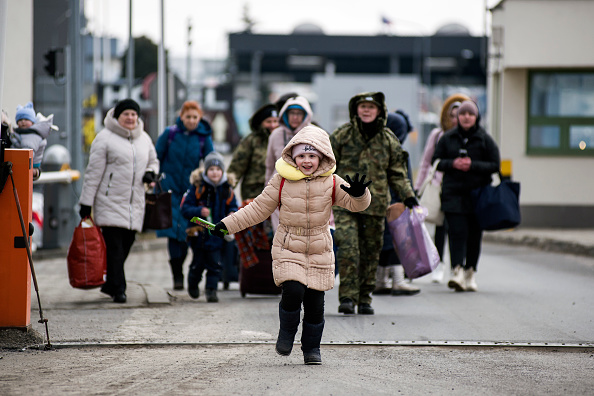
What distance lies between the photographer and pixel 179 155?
11.4m

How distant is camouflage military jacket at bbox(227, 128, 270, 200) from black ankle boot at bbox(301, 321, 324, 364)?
15.0 ft

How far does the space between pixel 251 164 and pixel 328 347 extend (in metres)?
4.17

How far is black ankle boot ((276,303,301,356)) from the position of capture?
6.71 m

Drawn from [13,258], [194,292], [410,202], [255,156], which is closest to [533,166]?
[255,156]

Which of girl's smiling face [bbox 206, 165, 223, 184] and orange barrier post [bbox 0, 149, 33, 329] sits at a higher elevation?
girl's smiling face [bbox 206, 165, 223, 184]

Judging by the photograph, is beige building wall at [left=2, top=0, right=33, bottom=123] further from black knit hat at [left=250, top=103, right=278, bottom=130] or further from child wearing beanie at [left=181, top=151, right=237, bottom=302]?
child wearing beanie at [left=181, top=151, right=237, bottom=302]

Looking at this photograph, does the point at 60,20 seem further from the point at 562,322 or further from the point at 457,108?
the point at 562,322

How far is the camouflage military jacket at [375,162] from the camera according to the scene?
9.17 metres

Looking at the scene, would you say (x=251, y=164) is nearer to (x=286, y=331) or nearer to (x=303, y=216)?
(x=303, y=216)

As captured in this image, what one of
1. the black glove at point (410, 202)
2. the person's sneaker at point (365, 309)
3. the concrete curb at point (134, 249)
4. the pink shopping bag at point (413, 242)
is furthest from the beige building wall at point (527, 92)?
the person's sneaker at point (365, 309)

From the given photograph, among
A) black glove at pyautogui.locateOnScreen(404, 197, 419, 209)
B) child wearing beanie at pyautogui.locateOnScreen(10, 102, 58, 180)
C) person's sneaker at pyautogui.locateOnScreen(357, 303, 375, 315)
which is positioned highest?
child wearing beanie at pyautogui.locateOnScreen(10, 102, 58, 180)

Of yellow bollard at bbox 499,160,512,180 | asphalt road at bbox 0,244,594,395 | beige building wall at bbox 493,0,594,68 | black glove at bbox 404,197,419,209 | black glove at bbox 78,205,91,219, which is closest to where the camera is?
asphalt road at bbox 0,244,594,395

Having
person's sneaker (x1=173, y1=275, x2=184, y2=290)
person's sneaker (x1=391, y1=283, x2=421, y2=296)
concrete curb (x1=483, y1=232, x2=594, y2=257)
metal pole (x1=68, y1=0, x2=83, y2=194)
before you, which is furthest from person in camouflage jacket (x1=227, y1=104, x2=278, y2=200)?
metal pole (x1=68, y1=0, x2=83, y2=194)

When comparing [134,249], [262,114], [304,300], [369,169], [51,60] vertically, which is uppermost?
[51,60]
